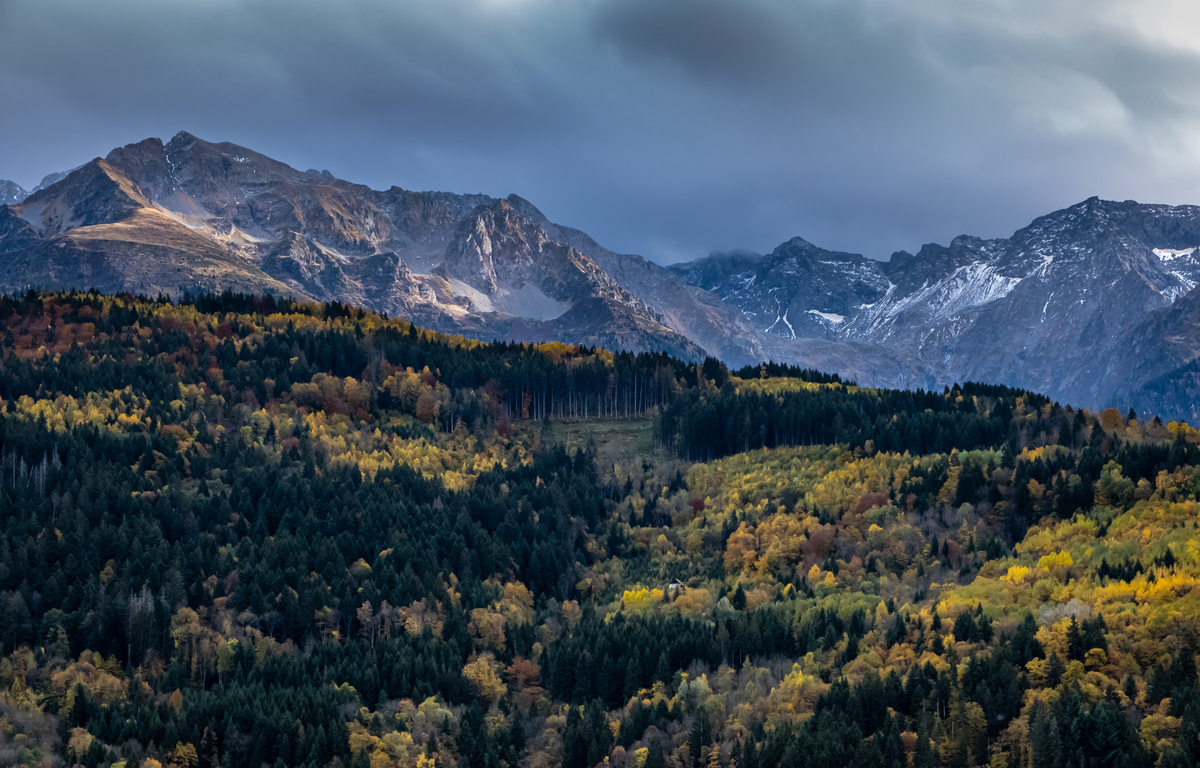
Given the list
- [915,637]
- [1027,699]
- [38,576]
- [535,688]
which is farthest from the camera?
[38,576]

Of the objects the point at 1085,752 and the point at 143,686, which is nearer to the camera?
the point at 1085,752

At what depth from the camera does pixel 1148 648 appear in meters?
156

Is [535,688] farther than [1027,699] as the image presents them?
Yes

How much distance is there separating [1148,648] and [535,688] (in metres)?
89.1

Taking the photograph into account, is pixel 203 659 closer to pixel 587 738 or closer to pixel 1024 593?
pixel 587 738

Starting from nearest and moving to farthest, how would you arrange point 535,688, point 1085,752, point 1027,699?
1. point 1085,752
2. point 1027,699
3. point 535,688

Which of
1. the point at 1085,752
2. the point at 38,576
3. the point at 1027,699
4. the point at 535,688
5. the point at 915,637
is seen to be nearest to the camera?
the point at 1085,752

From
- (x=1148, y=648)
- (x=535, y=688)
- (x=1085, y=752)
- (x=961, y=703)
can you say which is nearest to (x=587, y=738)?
(x=535, y=688)

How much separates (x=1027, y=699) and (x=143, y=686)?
126512 millimetres

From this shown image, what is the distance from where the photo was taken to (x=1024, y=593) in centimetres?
18275

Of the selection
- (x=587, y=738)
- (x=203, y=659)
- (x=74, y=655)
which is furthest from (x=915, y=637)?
(x=74, y=655)

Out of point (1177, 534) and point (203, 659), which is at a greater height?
point (1177, 534)

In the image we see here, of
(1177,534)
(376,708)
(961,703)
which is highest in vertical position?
(1177,534)

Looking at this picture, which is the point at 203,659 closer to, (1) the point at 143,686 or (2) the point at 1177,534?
(1) the point at 143,686
